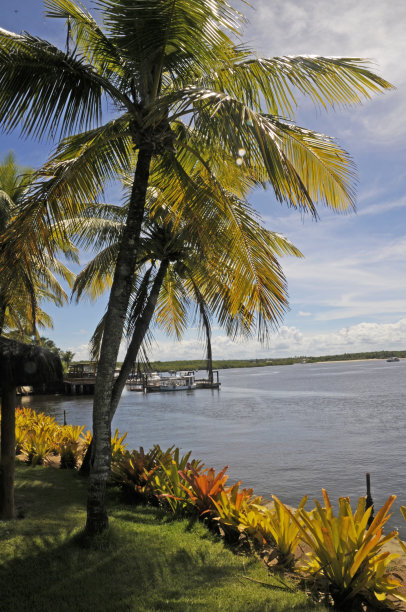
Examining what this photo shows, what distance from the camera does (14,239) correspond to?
5.66 m

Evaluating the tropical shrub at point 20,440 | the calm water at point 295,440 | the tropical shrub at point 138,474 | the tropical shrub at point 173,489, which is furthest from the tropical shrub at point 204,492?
the tropical shrub at point 20,440

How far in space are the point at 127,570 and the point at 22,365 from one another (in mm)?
2777

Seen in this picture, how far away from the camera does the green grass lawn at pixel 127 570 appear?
4.21 metres

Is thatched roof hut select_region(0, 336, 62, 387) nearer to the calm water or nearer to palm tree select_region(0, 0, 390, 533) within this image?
palm tree select_region(0, 0, 390, 533)

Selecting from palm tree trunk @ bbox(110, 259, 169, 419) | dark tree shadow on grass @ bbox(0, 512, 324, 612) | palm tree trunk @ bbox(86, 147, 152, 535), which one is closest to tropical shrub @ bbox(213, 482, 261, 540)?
dark tree shadow on grass @ bbox(0, 512, 324, 612)

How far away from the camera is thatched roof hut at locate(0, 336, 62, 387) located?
5766 millimetres

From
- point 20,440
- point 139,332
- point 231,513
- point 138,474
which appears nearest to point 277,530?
point 231,513

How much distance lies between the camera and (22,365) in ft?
19.1

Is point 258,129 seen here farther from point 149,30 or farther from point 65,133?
point 65,133

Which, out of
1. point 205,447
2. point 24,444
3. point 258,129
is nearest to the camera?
point 258,129

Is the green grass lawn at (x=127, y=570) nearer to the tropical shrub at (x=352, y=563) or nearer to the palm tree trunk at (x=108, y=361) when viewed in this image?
the tropical shrub at (x=352, y=563)

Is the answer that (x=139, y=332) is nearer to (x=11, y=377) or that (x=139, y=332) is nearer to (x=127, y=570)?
(x=11, y=377)

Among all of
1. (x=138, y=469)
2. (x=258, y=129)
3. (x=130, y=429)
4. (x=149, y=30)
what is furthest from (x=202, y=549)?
(x=130, y=429)

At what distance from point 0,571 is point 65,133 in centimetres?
557
